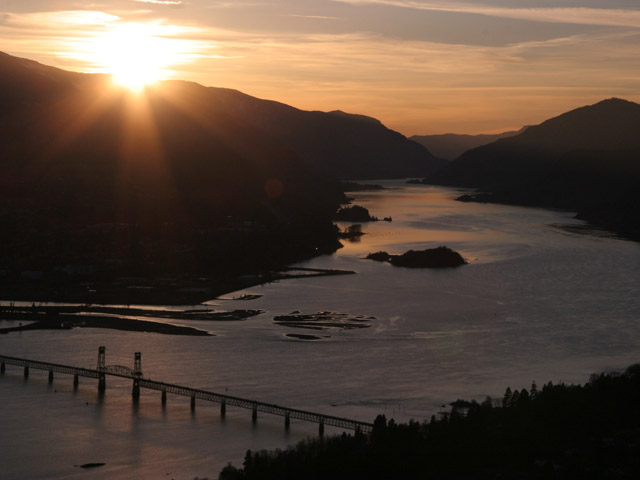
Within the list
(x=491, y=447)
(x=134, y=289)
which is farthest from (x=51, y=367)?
(x=134, y=289)

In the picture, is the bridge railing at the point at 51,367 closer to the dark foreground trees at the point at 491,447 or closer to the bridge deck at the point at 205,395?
the bridge deck at the point at 205,395

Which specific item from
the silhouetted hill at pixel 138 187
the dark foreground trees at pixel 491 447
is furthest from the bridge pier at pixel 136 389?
the silhouetted hill at pixel 138 187

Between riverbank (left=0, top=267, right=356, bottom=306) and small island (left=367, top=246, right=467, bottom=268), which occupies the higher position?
small island (left=367, top=246, right=467, bottom=268)

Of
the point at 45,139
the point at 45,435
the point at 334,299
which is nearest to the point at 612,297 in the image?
the point at 334,299

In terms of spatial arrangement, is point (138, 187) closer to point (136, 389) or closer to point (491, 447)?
point (136, 389)

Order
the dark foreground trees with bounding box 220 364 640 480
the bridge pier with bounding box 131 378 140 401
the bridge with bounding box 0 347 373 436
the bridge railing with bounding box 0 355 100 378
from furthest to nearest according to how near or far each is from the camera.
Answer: the bridge railing with bounding box 0 355 100 378 → the bridge pier with bounding box 131 378 140 401 → the bridge with bounding box 0 347 373 436 → the dark foreground trees with bounding box 220 364 640 480

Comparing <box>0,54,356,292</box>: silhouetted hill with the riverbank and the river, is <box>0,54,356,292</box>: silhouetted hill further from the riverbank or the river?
the river

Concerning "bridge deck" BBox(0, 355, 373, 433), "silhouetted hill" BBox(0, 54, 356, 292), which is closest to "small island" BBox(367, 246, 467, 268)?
"silhouetted hill" BBox(0, 54, 356, 292)

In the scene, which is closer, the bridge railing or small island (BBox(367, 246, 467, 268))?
the bridge railing
